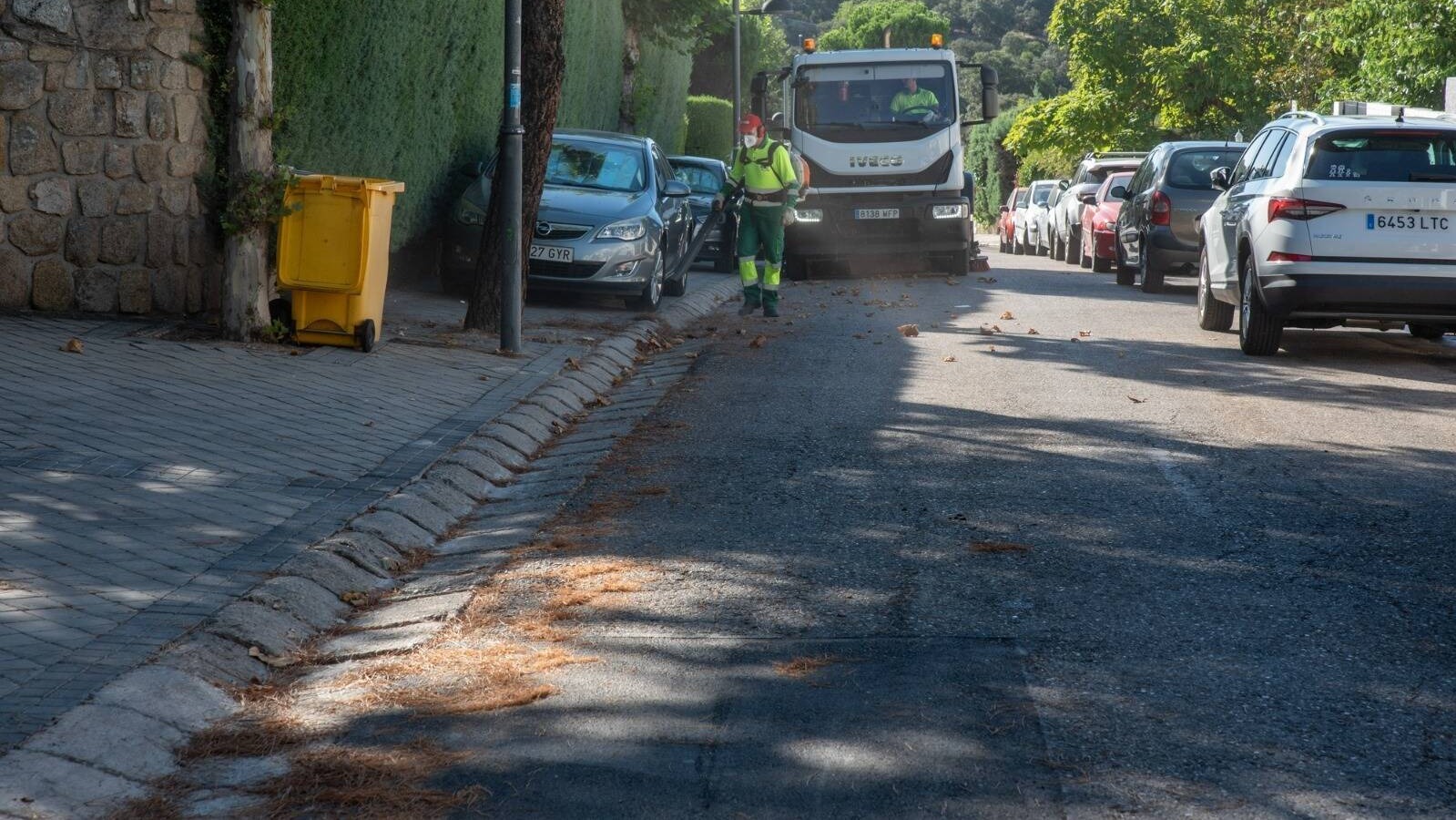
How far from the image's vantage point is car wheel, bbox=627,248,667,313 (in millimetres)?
16797

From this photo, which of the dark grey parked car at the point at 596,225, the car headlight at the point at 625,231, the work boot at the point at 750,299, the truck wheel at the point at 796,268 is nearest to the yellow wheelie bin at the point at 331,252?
the dark grey parked car at the point at 596,225

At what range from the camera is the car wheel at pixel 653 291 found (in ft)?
55.1

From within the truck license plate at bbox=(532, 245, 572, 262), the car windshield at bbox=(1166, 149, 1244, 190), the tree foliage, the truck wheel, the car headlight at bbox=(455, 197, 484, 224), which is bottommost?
the truck wheel

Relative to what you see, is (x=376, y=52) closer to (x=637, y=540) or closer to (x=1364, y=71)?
(x=637, y=540)

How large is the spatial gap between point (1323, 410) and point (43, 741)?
322 inches

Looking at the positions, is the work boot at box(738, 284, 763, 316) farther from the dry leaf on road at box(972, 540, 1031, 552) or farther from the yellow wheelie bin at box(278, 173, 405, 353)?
the dry leaf on road at box(972, 540, 1031, 552)

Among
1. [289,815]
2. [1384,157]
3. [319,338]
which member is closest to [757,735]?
[289,815]

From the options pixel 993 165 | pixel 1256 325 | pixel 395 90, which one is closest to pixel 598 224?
pixel 395 90

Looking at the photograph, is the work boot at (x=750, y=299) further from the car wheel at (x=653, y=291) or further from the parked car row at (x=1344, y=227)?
the parked car row at (x=1344, y=227)

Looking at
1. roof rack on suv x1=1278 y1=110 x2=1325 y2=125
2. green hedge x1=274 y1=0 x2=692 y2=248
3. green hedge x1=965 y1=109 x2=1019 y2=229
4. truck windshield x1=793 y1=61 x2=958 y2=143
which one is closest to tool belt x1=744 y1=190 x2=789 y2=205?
green hedge x1=274 y1=0 x2=692 y2=248

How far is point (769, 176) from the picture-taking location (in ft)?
53.7

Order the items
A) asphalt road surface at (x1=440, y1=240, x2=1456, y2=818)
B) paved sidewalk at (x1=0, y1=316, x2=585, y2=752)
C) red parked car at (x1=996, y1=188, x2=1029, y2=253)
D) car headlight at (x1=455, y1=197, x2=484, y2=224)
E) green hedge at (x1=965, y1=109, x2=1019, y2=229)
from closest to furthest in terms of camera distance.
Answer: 1. asphalt road surface at (x1=440, y1=240, x2=1456, y2=818)
2. paved sidewalk at (x1=0, y1=316, x2=585, y2=752)
3. car headlight at (x1=455, y1=197, x2=484, y2=224)
4. red parked car at (x1=996, y1=188, x2=1029, y2=253)
5. green hedge at (x1=965, y1=109, x2=1019, y2=229)

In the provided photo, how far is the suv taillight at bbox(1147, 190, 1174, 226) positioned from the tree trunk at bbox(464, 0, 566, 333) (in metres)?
8.81

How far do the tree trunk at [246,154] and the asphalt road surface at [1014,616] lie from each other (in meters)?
3.19
